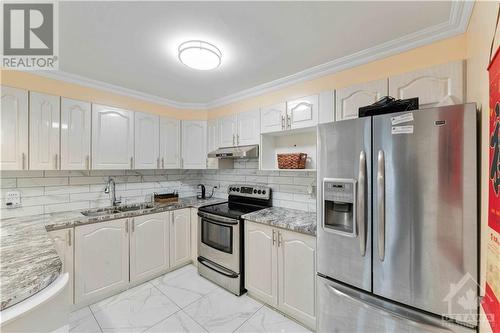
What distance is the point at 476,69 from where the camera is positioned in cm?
115

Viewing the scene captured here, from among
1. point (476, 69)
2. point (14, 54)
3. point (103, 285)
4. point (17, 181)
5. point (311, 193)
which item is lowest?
point (103, 285)

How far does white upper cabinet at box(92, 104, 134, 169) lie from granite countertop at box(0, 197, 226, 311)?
661 mm

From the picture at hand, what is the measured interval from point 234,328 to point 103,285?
1.43 m

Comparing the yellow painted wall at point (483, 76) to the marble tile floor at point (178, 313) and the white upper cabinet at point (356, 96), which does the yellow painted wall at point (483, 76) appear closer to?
the white upper cabinet at point (356, 96)

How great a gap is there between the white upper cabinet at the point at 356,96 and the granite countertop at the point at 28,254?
7.18 feet

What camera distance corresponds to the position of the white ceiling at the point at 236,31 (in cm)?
127

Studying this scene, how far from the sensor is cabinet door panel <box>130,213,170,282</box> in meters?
2.39

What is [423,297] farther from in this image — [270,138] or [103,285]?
[103,285]

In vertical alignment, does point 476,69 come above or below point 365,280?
above

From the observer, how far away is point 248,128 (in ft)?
8.61

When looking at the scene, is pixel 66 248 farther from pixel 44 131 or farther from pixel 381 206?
pixel 381 206

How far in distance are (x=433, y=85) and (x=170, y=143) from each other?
2.89 metres

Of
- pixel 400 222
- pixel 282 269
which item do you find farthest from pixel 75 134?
pixel 400 222

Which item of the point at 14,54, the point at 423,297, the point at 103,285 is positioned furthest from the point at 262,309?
the point at 14,54
